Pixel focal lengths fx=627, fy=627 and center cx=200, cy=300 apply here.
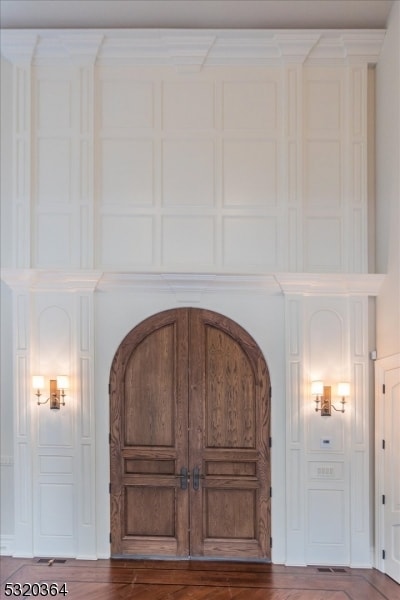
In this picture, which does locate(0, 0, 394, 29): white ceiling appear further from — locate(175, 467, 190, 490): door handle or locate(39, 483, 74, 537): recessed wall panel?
locate(39, 483, 74, 537): recessed wall panel

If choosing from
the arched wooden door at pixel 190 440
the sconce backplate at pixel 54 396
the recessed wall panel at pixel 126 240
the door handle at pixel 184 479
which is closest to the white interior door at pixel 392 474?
the arched wooden door at pixel 190 440

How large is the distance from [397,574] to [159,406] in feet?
10.3

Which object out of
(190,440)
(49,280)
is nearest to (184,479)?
(190,440)

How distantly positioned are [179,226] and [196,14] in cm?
241

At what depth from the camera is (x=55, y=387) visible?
7.25 meters

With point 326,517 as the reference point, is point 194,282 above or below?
above

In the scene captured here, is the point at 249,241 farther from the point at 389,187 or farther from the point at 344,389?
the point at 344,389

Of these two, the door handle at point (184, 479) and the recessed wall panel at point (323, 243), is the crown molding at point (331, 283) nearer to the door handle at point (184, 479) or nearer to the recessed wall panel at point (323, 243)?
the recessed wall panel at point (323, 243)

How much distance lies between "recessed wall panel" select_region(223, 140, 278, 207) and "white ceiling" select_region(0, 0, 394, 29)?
1383 millimetres

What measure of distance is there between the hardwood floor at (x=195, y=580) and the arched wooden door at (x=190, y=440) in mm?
306

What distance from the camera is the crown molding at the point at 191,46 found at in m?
7.31

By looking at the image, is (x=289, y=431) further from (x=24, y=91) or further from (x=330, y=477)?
(x=24, y=91)

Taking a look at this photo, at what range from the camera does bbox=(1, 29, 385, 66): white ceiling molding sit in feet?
24.0

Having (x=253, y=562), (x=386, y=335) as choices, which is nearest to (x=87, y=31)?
(x=386, y=335)
